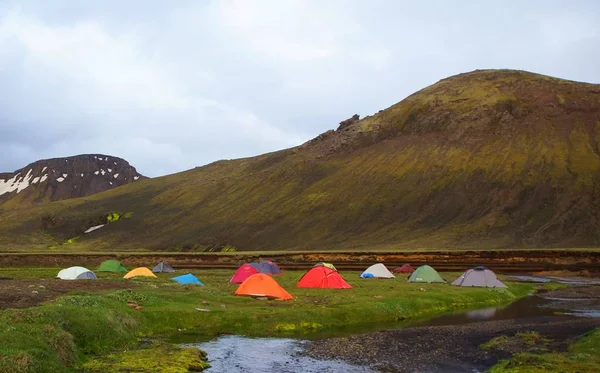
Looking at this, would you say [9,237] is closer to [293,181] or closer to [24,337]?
[293,181]

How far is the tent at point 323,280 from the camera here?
4309 centimetres

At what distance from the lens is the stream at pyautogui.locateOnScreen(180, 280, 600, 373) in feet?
65.1

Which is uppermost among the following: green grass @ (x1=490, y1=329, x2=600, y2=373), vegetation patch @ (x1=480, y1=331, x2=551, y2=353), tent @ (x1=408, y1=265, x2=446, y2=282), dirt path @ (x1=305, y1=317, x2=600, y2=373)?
Result: tent @ (x1=408, y1=265, x2=446, y2=282)

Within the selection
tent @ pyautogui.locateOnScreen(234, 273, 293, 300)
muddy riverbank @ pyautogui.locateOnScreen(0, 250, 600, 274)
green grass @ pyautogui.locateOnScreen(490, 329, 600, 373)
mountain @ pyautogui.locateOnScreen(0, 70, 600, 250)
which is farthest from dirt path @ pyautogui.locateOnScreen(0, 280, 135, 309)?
mountain @ pyautogui.locateOnScreen(0, 70, 600, 250)

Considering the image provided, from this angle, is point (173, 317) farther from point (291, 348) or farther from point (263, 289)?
point (263, 289)

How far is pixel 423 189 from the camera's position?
146250mm

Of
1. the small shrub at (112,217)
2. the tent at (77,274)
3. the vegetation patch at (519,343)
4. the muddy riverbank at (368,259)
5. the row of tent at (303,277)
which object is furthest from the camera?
the small shrub at (112,217)

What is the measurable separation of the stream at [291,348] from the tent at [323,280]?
33.1 ft

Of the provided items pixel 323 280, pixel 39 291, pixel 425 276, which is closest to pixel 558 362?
pixel 323 280

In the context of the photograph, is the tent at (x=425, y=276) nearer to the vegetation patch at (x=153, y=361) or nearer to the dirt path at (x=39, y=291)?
the dirt path at (x=39, y=291)

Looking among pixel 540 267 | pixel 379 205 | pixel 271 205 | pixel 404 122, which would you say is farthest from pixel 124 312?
pixel 404 122

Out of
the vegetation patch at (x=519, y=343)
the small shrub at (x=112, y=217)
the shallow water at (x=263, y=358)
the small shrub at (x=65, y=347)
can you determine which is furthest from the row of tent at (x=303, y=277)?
the small shrub at (x=112, y=217)

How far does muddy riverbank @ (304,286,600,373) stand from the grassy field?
316cm

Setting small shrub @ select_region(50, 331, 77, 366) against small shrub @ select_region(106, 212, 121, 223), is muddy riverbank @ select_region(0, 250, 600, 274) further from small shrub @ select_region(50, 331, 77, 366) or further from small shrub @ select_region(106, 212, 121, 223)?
small shrub @ select_region(106, 212, 121, 223)
